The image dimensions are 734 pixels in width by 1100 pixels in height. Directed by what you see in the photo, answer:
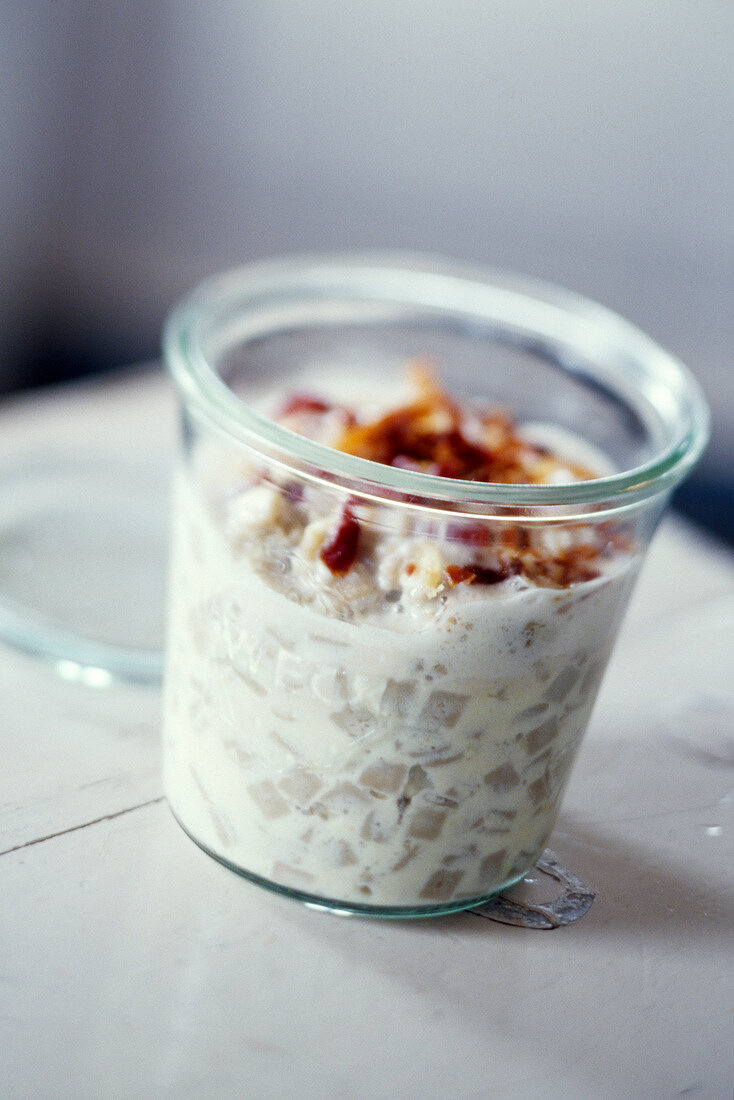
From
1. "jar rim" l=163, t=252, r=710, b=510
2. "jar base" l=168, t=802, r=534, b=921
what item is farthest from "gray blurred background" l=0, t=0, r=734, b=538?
"jar base" l=168, t=802, r=534, b=921

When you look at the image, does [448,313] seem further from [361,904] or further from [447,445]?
[361,904]

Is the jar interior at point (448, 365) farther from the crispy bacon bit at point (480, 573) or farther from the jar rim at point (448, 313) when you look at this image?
the crispy bacon bit at point (480, 573)

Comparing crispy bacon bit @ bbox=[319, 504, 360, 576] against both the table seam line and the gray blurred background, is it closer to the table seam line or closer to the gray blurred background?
the table seam line

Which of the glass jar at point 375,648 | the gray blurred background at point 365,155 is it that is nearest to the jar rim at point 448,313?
the glass jar at point 375,648

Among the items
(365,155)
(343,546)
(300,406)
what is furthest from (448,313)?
(365,155)

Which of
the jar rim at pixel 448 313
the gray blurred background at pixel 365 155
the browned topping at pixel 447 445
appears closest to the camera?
the jar rim at pixel 448 313

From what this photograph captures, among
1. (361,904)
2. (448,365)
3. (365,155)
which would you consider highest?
(448,365)
